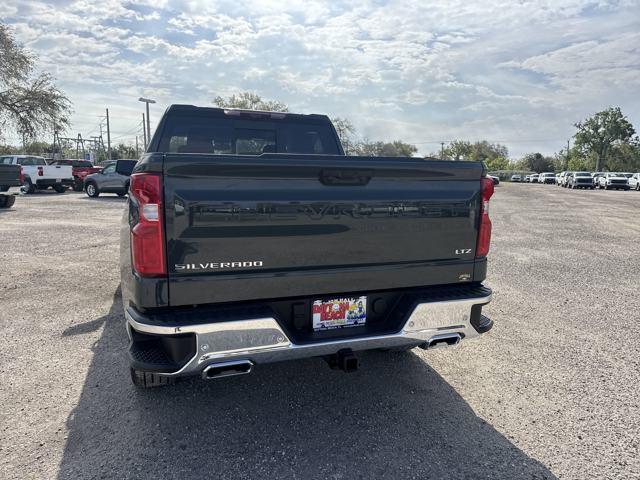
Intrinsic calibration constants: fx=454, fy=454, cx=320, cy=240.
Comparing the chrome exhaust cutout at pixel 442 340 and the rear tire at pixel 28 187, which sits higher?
the chrome exhaust cutout at pixel 442 340

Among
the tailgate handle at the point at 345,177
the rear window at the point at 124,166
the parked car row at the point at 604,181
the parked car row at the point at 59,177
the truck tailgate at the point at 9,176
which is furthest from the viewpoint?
the parked car row at the point at 604,181

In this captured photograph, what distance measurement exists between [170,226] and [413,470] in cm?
188

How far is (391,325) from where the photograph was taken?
2938 mm

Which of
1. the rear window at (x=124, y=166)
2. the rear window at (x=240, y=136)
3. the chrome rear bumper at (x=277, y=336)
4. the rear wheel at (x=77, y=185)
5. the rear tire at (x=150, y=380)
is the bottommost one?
the rear wheel at (x=77, y=185)

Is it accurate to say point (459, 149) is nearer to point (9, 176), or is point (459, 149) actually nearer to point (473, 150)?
point (473, 150)

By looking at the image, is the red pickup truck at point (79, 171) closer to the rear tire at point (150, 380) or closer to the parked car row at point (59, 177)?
the parked car row at point (59, 177)

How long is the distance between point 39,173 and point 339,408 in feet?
82.8

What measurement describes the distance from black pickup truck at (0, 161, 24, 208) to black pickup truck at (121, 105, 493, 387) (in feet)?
51.0

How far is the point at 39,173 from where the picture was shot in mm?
23281

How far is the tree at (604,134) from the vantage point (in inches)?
3413

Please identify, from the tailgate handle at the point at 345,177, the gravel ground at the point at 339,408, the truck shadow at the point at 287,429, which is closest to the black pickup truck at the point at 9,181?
A: the gravel ground at the point at 339,408

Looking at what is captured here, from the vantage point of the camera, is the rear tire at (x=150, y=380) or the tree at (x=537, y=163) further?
the tree at (x=537, y=163)

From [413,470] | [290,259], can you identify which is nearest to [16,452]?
[290,259]

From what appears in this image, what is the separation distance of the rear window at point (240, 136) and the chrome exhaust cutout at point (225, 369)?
2.61 metres
